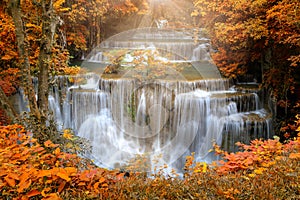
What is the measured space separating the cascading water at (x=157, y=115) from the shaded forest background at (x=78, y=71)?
113 centimetres

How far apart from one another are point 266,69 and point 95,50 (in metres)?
9.86

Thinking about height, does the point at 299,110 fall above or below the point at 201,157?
above

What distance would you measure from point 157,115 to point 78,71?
12.9 ft

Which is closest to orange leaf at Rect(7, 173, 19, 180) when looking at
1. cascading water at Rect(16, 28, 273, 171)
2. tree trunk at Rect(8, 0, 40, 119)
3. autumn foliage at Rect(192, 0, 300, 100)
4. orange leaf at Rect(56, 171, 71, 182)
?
orange leaf at Rect(56, 171, 71, 182)

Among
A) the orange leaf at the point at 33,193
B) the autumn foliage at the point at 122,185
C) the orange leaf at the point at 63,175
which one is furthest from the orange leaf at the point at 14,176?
the orange leaf at the point at 63,175

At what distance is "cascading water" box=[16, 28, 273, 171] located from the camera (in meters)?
8.16

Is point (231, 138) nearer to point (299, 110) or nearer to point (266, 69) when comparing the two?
point (299, 110)

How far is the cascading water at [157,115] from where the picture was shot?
816 centimetres

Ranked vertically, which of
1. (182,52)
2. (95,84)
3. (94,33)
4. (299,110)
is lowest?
(299,110)

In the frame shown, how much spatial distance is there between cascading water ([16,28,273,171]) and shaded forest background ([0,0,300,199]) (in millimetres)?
1133

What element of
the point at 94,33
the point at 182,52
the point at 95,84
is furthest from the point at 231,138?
the point at 94,33

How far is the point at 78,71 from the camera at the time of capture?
9484 mm

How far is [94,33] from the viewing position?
14.9 m

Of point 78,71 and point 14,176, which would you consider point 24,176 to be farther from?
point 78,71
